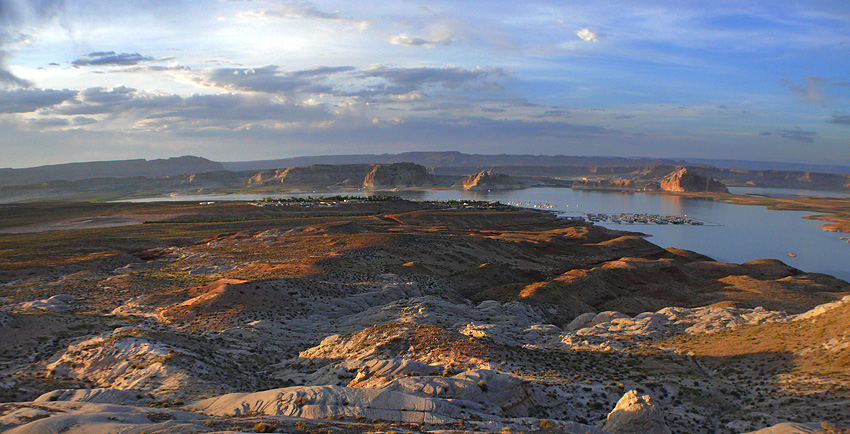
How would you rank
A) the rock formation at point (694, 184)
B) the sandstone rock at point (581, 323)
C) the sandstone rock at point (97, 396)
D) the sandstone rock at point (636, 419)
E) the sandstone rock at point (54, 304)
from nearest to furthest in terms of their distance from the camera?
the sandstone rock at point (636, 419) → the sandstone rock at point (97, 396) → the sandstone rock at point (54, 304) → the sandstone rock at point (581, 323) → the rock formation at point (694, 184)

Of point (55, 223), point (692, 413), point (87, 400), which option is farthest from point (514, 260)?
point (55, 223)

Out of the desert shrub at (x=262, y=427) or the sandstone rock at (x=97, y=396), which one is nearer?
the desert shrub at (x=262, y=427)

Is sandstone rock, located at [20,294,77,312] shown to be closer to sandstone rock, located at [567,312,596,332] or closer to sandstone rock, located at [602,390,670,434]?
sandstone rock, located at [602,390,670,434]

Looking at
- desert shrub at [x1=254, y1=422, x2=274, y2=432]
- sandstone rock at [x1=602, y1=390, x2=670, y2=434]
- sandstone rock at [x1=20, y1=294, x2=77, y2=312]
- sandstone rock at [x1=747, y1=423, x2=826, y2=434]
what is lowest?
sandstone rock at [x1=20, y1=294, x2=77, y2=312]

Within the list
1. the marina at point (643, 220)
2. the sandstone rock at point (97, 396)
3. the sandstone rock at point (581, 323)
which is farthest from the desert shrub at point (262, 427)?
the marina at point (643, 220)

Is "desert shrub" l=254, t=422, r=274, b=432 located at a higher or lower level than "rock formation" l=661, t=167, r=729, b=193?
lower

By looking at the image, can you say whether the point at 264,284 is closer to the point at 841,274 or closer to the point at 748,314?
the point at 748,314

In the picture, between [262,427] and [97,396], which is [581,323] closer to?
[262,427]

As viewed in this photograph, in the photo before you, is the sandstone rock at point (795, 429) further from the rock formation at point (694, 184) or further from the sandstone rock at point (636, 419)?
the rock formation at point (694, 184)

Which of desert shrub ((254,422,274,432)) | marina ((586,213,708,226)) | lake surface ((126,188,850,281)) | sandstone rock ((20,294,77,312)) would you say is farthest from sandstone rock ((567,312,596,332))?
marina ((586,213,708,226))
